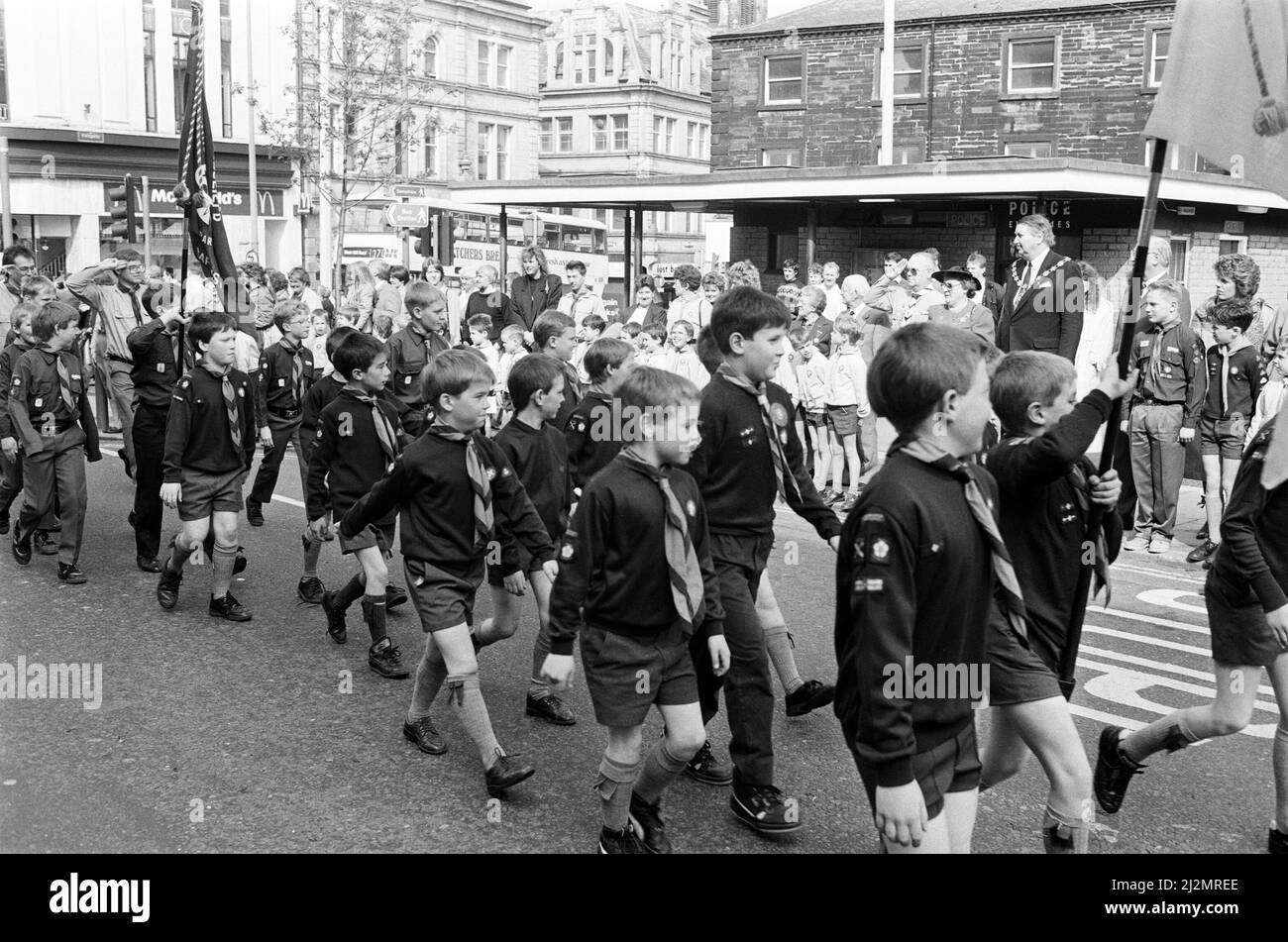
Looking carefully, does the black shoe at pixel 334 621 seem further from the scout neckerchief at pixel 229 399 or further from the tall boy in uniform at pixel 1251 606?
the tall boy in uniform at pixel 1251 606

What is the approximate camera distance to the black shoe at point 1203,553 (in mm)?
9836

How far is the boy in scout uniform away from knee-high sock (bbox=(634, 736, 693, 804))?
6.75 metres

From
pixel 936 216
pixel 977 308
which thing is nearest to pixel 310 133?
pixel 936 216

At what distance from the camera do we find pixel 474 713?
530 centimetres

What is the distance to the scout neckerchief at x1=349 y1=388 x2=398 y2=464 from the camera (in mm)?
7273

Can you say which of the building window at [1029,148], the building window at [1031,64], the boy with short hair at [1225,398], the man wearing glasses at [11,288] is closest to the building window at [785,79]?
the building window at [1031,64]

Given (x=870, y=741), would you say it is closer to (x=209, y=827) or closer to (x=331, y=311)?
(x=209, y=827)

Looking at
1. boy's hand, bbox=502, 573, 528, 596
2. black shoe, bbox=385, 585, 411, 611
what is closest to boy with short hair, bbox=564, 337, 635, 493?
boy's hand, bbox=502, 573, 528, 596

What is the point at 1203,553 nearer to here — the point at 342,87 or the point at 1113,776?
the point at 1113,776

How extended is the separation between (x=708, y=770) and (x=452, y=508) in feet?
5.07

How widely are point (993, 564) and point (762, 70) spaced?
3748cm

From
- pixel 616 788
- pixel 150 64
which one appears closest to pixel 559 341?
pixel 616 788

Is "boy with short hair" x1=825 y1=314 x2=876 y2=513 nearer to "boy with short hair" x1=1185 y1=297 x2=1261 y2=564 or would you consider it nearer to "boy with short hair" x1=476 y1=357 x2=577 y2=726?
"boy with short hair" x1=1185 y1=297 x2=1261 y2=564

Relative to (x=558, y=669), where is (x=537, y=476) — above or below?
above
